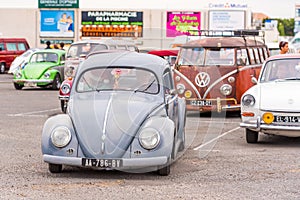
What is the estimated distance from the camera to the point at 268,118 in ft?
37.6

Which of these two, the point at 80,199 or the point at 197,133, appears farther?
the point at 197,133

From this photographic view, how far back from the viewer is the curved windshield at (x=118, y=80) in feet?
32.1

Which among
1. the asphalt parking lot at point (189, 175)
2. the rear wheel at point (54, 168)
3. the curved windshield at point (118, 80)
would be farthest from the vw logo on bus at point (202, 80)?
the rear wheel at point (54, 168)

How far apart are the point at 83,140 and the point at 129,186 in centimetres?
88

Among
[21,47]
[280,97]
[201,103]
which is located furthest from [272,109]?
[21,47]

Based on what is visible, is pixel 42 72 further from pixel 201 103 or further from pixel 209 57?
pixel 201 103

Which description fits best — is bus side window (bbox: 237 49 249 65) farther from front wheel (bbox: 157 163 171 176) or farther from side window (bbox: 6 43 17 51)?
side window (bbox: 6 43 17 51)

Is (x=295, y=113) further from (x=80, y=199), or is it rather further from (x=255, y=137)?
(x=80, y=199)

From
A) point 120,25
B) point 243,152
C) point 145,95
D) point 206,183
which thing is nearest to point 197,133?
point 243,152

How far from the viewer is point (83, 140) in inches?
343

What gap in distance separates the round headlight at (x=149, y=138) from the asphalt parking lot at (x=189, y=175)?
0.41 m

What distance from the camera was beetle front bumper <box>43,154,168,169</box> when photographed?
852cm

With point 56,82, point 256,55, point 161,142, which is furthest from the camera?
point 56,82

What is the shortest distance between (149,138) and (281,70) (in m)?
4.97
